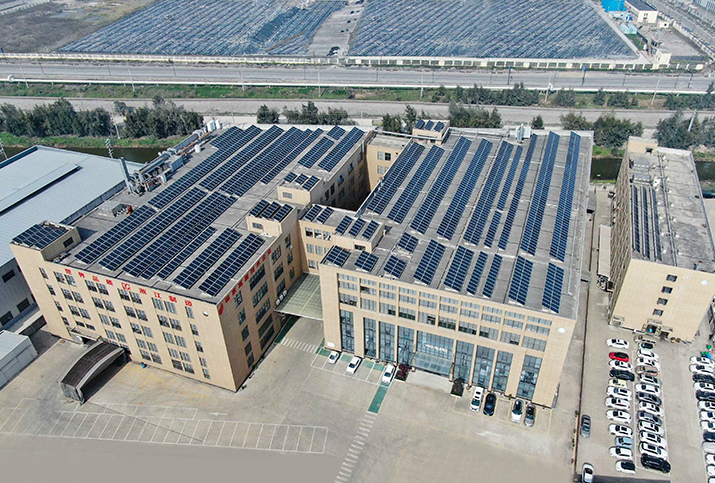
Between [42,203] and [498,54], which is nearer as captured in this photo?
[42,203]

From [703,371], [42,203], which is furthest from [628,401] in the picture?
[42,203]

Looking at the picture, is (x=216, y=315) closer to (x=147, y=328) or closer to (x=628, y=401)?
(x=147, y=328)

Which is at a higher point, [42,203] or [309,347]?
[42,203]

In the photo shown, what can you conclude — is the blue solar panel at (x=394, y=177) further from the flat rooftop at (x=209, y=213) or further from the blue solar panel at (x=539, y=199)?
the blue solar panel at (x=539, y=199)

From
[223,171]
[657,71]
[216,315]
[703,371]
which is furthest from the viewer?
[657,71]

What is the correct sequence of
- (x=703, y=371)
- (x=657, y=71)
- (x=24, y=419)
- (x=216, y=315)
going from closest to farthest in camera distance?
(x=216, y=315), (x=24, y=419), (x=703, y=371), (x=657, y=71)

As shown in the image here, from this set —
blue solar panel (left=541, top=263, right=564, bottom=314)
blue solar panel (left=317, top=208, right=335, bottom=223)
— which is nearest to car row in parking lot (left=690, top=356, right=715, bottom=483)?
blue solar panel (left=541, top=263, right=564, bottom=314)

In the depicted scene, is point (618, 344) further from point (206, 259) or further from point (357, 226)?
point (206, 259)
